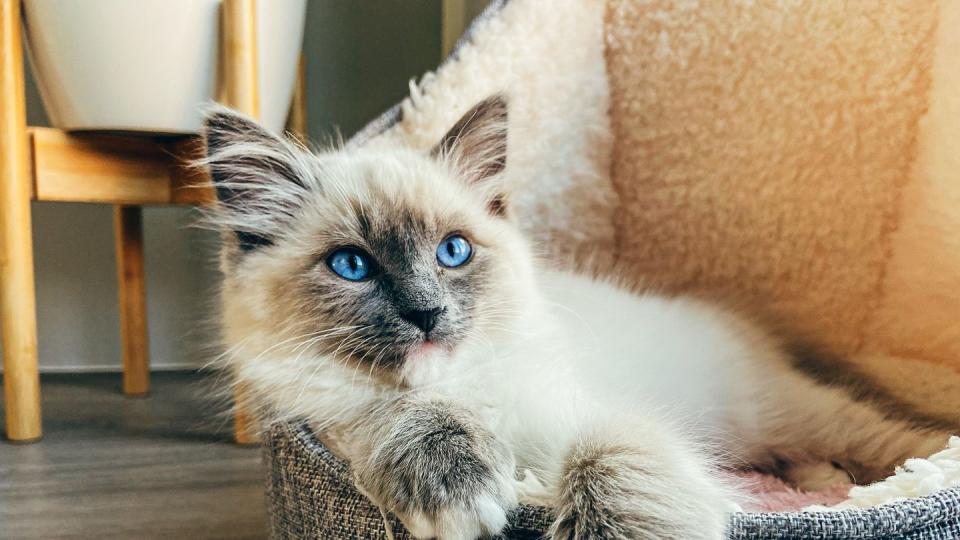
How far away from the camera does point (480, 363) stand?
101 cm

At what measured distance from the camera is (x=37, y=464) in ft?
5.82

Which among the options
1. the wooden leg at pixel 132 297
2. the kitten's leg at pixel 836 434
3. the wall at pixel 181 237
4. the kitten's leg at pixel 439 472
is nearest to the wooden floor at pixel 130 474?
the wooden leg at pixel 132 297

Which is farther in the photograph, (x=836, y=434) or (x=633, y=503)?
(x=836, y=434)

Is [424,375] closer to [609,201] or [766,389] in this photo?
[766,389]

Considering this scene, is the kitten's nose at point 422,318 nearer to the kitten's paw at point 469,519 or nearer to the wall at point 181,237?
the kitten's paw at point 469,519

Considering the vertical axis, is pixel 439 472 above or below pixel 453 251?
below

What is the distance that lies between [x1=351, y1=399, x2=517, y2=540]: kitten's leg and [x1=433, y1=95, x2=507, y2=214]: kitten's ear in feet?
1.70

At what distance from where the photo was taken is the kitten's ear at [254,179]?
1.13 meters

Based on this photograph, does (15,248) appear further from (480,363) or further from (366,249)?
(480,363)

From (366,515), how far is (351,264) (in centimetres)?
34

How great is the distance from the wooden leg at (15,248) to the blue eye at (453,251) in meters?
1.31

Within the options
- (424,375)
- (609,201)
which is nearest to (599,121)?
(609,201)

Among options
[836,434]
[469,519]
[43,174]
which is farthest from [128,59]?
[836,434]

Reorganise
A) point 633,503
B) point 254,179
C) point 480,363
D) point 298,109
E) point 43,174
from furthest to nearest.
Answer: point 298,109 → point 43,174 → point 254,179 → point 480,363 → point 633,503
